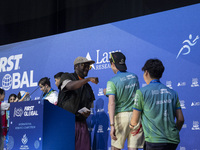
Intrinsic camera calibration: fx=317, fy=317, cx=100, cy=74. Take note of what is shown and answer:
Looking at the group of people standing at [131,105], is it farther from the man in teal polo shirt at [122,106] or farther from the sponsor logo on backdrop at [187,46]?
the sponsor logo on backdrop at [187,46]

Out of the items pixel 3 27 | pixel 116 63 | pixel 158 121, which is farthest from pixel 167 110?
pixel 3 27

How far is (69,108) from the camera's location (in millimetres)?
3758

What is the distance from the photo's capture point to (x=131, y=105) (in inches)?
141

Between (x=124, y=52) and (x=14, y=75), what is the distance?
99.0 inches

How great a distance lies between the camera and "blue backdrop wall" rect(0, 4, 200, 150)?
4.52 meters

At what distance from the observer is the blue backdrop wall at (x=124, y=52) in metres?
4.52

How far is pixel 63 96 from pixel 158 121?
1519 mm

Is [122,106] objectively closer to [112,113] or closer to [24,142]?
[112,113]

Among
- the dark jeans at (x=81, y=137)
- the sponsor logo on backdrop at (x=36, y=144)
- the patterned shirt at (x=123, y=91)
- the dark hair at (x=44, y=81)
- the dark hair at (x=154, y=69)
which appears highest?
the dark hair at (x=44, y=81)

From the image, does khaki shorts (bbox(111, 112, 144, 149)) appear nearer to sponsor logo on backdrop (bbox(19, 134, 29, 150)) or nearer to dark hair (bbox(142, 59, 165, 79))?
dark hair (bbox(142, 59, 165, 79))

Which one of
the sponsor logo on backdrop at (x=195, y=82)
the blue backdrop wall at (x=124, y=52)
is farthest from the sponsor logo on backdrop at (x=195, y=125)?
the sponsor logo on backdrop at (x=195, y=82)

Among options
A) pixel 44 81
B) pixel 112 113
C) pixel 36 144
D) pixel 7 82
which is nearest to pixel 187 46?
pixel 112 113

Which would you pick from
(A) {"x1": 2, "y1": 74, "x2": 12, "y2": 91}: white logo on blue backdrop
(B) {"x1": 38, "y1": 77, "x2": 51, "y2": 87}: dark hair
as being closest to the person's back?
(B) {"x1": 38, "y1": 77, "x2": 51, "y2": 87}: dark hair

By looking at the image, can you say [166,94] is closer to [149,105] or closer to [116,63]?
[149,105]
